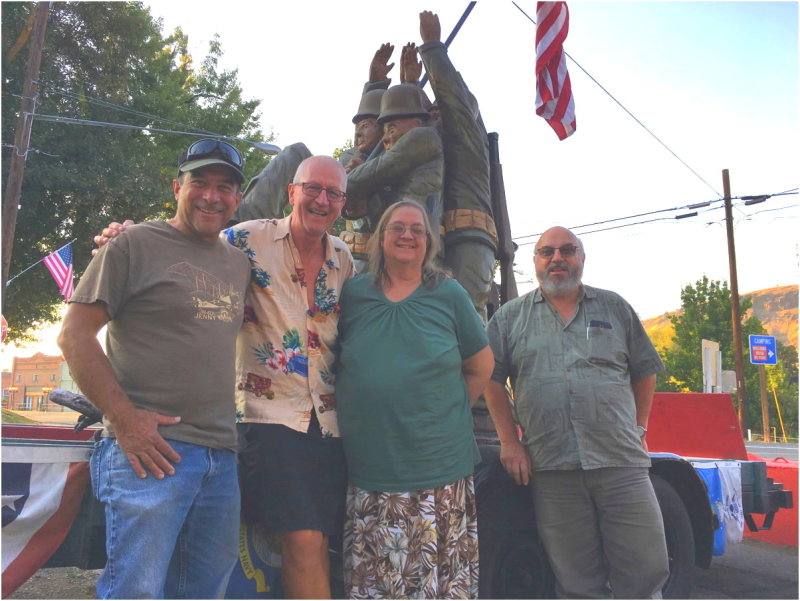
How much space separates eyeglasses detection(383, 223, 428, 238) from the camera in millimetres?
2627

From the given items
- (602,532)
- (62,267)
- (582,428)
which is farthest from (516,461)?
(62,267)

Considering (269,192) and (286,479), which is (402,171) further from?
(286,479)

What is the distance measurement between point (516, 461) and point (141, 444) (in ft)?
5.47

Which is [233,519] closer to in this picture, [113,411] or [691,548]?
[113,411]

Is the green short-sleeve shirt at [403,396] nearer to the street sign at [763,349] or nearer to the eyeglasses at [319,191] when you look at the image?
the eyeglasses at [319,191]

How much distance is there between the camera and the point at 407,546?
2338 millimetres

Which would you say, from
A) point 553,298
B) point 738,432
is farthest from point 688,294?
point 553,298

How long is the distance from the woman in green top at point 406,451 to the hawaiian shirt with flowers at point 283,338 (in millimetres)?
73

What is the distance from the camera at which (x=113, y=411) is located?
200 cm

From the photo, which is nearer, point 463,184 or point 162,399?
point 162,399

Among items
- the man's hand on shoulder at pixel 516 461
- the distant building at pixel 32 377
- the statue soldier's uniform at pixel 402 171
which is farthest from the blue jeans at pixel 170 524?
the distant building at pixel 32 377

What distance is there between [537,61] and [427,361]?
4175 millimetres

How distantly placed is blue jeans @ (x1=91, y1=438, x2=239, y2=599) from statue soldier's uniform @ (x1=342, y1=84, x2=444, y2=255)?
2.26 m

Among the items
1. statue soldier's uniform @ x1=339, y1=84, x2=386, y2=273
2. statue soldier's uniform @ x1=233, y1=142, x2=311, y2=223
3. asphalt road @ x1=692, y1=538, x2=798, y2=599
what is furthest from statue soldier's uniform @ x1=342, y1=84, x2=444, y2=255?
asphalt road @ x1=692, y1=538, x2=798, y2=599
